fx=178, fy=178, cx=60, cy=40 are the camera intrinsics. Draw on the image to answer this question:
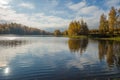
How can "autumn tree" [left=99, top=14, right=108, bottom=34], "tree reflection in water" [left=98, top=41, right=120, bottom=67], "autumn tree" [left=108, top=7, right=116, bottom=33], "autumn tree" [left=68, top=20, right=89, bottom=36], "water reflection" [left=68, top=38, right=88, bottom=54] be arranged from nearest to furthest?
"tree reflection in water" [left=98, top=41, right=120, bottom=67] → "water reflection" [left=68, top=38, right=88, bottom=54] → "autumn tree" [left=108, top=7, right=116, bottom=33] → "autumn tree" [left=99, top=14, right=108, bottom=34] → "autumn tree" [left=68, top=20, right=89, bottom=36]

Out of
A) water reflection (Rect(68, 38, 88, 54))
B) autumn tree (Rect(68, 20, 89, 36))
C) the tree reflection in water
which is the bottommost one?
the tree reflection in water

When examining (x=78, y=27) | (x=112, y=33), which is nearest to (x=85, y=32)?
(x=78, y=27)

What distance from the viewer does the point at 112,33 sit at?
392 feet

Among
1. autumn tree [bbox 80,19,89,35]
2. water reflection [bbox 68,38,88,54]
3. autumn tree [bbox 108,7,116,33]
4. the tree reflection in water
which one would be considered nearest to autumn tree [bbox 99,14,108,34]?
autumn tree [bbox 108,7,116,33]

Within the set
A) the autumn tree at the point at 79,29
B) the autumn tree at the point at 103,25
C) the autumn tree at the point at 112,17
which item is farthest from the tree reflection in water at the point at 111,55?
the autumn tree at the point at 79,29

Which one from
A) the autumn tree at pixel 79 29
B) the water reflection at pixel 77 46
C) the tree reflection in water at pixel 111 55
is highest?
the autumn tree at pixel 79 29

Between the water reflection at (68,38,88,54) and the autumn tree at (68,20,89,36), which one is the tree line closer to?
the autumn tree at (68,20,89,36)

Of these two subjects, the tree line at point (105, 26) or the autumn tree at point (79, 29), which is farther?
the autumn tree at point (79, 29)

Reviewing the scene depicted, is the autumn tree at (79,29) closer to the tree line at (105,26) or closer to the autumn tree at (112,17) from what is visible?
the tree line at (105,26)

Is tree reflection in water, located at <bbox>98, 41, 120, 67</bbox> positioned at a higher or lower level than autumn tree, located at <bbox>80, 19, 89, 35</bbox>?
lower

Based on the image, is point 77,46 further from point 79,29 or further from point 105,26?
point 79,29

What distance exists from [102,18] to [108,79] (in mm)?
125361

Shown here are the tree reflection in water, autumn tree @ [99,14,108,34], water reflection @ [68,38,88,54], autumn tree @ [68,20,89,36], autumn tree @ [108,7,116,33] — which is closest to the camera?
the tree reflection in water

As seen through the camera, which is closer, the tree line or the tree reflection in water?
the tree reflection in water
